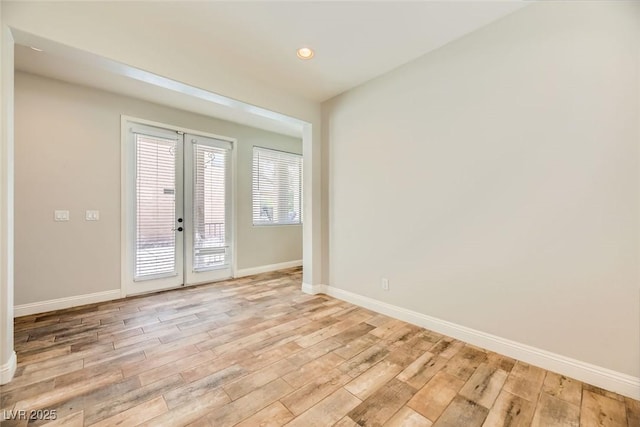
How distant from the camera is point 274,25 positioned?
220 centimetres

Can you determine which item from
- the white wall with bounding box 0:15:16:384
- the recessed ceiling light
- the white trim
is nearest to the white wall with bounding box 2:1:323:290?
the white wall with bounding box 0:15:16:384

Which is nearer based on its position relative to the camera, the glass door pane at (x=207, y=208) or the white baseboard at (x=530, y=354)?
the white baseboard at (x=530, y=354)

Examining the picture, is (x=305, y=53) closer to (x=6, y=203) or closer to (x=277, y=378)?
(x=6, y=203)

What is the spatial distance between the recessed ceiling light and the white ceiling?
5 cm

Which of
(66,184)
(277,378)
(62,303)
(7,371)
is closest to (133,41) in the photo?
(66,184)

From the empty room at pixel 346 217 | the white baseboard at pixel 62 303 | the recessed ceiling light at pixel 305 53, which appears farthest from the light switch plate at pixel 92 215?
the recessed ceiling light at pixel 305 53

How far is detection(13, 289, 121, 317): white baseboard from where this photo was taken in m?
2.86

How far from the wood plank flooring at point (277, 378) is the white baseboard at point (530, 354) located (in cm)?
6

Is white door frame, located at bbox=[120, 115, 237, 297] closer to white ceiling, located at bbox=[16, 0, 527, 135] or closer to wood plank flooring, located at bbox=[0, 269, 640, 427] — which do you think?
white ceiling, located at bbox=[16, 0, 527, 135]

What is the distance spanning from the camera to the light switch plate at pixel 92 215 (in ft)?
10.6

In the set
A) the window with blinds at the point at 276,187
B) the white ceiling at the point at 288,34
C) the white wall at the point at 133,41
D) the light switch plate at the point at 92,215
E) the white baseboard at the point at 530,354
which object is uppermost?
the white ceiling at the point at 288,34

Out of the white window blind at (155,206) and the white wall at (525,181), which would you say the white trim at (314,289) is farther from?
the white window blind at (155,206)

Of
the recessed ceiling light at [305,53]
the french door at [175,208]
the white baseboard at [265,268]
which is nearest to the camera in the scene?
the recessed ceiling light at [305,53]

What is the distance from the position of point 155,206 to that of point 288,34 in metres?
2.96
